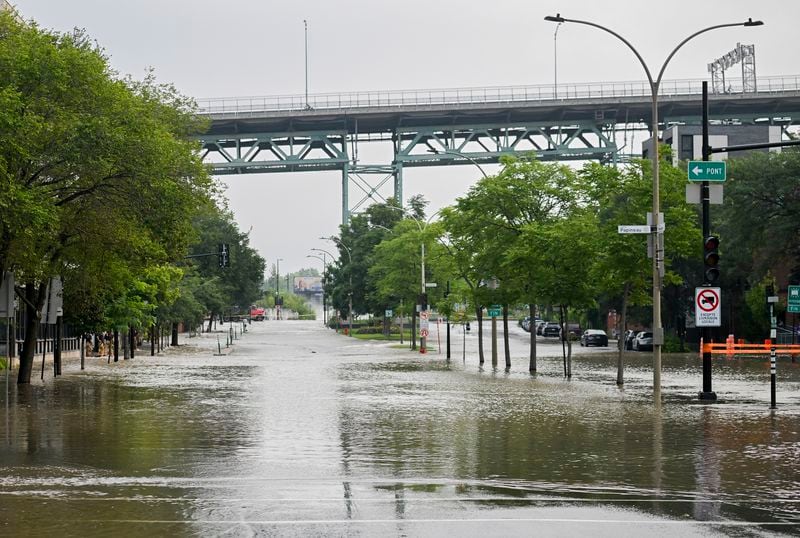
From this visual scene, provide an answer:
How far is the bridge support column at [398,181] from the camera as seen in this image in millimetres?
92812

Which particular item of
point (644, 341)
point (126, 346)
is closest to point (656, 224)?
point (126, 346)

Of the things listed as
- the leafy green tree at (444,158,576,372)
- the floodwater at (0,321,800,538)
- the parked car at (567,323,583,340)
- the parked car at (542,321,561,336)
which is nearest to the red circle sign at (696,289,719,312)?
the floodwater at (0,321,800,538)

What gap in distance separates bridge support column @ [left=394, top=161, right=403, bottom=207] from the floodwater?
60782 mm

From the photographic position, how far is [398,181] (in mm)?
93312

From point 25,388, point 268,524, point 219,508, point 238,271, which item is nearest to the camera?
point 268,524

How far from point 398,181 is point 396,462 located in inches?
3078

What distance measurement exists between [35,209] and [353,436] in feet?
36.4

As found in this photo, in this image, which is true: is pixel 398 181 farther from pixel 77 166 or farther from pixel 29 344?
pixel 77 166

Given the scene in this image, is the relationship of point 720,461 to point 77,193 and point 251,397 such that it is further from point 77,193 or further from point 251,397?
point 77,193

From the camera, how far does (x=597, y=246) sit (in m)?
37.0

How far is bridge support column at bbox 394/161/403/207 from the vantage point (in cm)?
9281

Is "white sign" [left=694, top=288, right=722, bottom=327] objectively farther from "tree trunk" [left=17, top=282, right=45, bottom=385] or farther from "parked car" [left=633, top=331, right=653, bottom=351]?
"parked car" [left=633, top=331, right=653, bottom=351]

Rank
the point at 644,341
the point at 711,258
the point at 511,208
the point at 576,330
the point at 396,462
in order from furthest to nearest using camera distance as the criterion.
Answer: the point at 576,330
the point at 644,341
the point at 511,208
the point at 711,258
the point at 396,462

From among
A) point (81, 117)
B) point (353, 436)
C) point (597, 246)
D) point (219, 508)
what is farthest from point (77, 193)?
point (219, 508)
